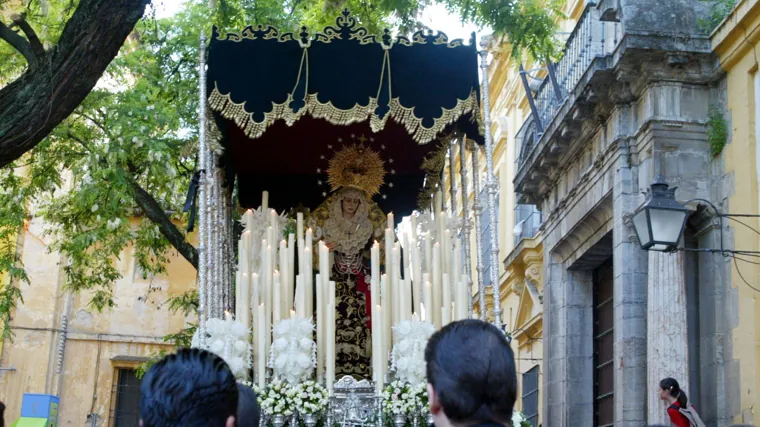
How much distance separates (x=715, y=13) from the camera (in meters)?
11.1

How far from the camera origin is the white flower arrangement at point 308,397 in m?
7.16

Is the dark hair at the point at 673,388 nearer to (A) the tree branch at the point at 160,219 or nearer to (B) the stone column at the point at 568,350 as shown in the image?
(B) the stone column at the point at 568,350

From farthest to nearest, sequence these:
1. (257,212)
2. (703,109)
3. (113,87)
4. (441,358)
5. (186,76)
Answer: (113,87)
(186,76)
(703,109)
(257,212)
(441,358)

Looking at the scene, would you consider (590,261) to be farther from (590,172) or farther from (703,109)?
(703,109)

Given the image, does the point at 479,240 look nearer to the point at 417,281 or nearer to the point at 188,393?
the point at 417,281

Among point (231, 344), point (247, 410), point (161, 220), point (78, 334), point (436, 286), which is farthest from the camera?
point (78, 334)

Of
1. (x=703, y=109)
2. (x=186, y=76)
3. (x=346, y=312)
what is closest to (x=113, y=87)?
(x=186, y=76)

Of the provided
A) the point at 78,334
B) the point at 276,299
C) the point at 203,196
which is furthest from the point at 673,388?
the point at 78,334

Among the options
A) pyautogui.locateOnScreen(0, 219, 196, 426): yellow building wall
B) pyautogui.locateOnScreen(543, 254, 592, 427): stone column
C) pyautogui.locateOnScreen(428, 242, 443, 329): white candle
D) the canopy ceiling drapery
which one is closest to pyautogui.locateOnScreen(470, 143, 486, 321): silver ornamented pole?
pyautogui.locateOnScreen(428, 242, 443, 329): white candle

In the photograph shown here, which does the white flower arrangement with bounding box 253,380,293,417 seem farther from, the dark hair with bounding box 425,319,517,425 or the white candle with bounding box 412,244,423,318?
the dark hair with bounding box 425,319,517,425

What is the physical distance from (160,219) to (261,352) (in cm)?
572

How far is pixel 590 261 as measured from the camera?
13820 millimetres

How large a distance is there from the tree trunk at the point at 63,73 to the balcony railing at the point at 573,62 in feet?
18.4

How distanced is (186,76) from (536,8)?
560 cm
